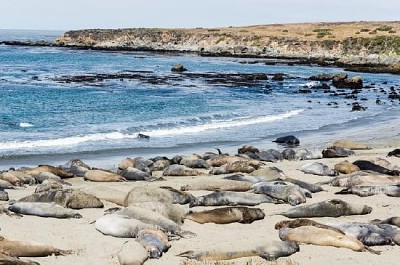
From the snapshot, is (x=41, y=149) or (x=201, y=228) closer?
(x=201, y=228)

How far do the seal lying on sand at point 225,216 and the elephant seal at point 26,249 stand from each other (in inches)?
99.3

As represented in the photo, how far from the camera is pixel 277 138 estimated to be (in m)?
22.5

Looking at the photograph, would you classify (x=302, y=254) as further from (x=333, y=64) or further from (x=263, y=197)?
(x=333, y=64)

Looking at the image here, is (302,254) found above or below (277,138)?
above

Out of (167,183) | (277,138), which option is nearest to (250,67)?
(277,138)

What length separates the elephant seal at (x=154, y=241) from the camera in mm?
7871

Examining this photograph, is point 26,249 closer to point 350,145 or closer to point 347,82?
point 350,145

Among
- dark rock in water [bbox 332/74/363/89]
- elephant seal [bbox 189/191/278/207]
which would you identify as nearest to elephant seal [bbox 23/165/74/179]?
elephant seal [bbox 189/191/278/207]

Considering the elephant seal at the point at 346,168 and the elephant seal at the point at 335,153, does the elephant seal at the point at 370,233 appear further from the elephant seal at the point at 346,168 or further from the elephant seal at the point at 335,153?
the elephant seal at the point at 335,153

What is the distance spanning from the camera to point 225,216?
31.7 feet

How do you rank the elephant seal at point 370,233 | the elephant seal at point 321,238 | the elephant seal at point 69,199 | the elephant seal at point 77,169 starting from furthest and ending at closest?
the elephant seal at point 77,169
the elephant seal at point 69,199
the elephant seal at point 370,233
the elephant seal at point 321,238

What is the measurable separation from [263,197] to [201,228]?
219 centimetres

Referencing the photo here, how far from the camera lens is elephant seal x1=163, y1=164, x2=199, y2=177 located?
1477 cm

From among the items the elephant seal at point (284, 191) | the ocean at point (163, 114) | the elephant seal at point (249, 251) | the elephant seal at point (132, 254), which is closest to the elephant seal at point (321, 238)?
the elephant seal at point (249, 251)
